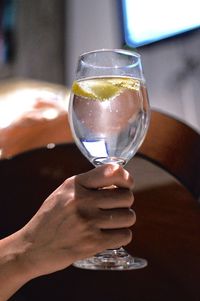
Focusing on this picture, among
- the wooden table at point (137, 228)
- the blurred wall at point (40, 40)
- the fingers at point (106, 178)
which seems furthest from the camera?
the blurred wall at point (40, 40)

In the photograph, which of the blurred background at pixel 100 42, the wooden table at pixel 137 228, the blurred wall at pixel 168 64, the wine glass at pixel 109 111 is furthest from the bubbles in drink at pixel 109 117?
the blurred wall at pixel 168 64

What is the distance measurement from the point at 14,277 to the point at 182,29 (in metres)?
1.03

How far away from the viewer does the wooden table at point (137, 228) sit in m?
0.67

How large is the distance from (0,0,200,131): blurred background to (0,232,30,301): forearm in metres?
0.72

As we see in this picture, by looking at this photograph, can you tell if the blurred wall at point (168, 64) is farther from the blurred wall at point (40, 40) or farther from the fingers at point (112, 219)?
the fingers at point (112, 219)

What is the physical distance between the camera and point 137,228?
717mm

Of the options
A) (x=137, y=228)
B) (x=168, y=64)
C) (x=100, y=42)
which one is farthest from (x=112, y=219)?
(x=100, y=42)

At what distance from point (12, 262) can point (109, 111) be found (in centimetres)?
20

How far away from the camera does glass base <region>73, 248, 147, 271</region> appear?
0.55 meters

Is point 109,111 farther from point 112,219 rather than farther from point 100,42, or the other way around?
point 100,42

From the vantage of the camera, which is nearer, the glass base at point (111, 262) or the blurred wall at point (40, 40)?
the glass base at point (111, 262)

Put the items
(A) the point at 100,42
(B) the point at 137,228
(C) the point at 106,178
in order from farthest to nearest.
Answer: (A) the point at 100,42 < (B) the point at 137,228 < (C) the point at 106,178

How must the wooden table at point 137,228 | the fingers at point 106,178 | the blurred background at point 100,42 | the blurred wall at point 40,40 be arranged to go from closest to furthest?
the fingers at point 106,178 < the wooden table at point 137,228 < the blurred background at point 100,42 < the blurred wall at point 40,40

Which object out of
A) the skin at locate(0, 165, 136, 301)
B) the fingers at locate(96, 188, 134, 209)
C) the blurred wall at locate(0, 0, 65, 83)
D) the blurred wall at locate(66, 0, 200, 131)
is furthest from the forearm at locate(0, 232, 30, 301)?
the blurred wall at locate(0, 0, 65, 83)
